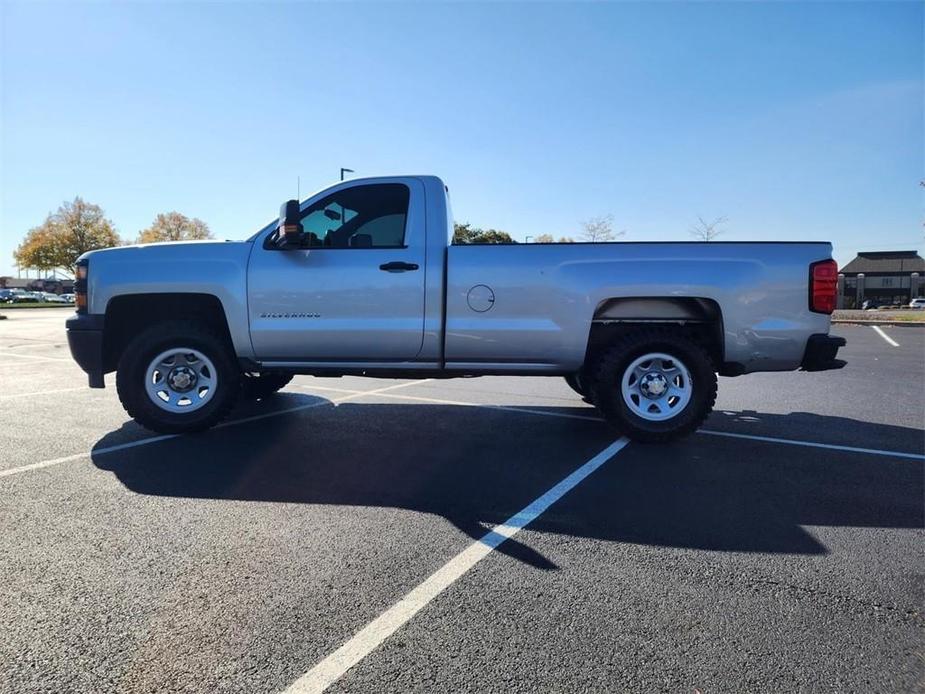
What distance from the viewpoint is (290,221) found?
189 inches

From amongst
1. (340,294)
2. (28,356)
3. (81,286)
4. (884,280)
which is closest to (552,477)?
(340,294)

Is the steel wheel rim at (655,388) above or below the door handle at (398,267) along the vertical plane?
below

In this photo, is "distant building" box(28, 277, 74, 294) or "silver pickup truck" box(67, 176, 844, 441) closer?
"silver pickup truck" box(67, 176, 844, 441)

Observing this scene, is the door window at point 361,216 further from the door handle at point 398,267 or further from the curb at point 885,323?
the curb at point 885,323

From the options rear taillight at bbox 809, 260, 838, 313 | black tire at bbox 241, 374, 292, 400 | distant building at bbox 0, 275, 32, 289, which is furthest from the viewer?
distant building at bbox 0, 275, 32, 289

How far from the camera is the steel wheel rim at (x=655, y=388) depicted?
5039 mm

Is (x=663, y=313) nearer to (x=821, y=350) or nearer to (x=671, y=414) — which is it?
(x=671, y=414)

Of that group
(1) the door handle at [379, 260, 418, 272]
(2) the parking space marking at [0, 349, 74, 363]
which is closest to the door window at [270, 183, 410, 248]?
(1) the door handle at [379, 260, 418, 272]

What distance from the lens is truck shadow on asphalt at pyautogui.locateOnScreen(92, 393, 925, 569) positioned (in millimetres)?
3318

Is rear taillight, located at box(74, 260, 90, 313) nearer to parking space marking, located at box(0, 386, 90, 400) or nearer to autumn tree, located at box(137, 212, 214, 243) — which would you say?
parking space marking, located at box(0, 386, 90, 400)

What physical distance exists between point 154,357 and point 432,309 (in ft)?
8.31

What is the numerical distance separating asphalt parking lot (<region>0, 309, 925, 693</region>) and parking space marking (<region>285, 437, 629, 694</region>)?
1 centimetres

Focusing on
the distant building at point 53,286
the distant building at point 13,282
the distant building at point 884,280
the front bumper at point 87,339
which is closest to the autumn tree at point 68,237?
the distant building at point 53,286

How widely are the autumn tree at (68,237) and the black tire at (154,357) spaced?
6850 centimetres
